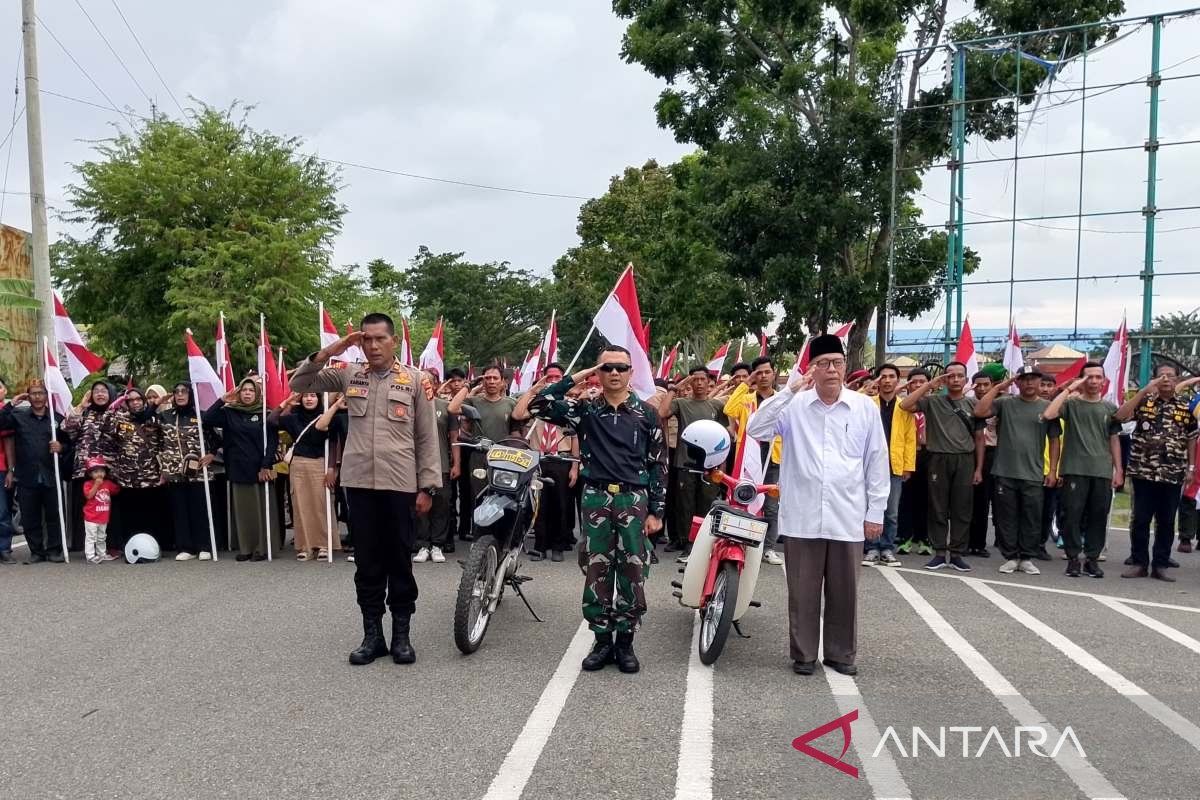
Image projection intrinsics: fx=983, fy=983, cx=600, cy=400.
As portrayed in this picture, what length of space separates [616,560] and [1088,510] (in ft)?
17.5

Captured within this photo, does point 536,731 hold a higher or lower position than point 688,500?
lower

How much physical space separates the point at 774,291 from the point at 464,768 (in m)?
16.5

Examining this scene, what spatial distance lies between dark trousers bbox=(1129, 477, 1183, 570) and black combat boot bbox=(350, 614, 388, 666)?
6725 mm

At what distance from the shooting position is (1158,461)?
27.9 ft

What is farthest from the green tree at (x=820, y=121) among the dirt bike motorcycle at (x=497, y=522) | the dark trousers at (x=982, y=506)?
the dirt bike motorcycle at (x=497, y=522)

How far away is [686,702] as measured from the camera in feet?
16.0

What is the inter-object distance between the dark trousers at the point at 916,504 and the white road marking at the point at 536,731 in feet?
16.2

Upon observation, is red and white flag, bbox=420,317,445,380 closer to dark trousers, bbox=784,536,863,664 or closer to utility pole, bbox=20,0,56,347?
utility pole, bbox=20,0,56,347

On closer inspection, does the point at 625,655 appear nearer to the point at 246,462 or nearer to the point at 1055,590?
the point at 1055,590

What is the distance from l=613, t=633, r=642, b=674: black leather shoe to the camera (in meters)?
5.41

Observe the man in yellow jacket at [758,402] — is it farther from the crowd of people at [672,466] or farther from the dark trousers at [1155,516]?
the dark trousers at [1155,516]

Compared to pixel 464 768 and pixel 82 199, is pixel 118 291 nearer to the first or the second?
pixel 82 199

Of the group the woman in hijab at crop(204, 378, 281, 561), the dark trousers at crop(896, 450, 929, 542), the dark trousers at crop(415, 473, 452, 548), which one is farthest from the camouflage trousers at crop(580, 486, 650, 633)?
the woman in hijab at crop(204, 378, 281, 561)

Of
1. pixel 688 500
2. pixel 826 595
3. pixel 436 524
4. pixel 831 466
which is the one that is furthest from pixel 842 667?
pixel 436 524
